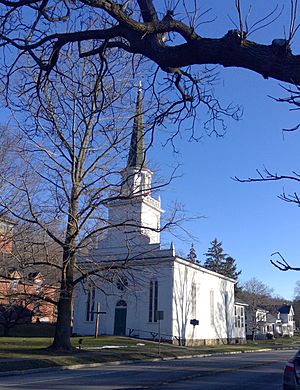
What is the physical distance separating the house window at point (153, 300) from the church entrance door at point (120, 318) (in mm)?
2749

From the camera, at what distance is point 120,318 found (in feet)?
155

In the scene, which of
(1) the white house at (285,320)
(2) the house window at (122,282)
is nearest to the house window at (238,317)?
(2) the house window at (122,282)

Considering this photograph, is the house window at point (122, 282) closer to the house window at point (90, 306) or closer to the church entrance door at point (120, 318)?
the church entrance door at point (120, 318)

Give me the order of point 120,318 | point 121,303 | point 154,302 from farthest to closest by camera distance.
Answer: point 121,303
point 120,318
point 154,302

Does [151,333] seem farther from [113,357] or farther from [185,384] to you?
[185,384]

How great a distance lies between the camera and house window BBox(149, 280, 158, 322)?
149 feet

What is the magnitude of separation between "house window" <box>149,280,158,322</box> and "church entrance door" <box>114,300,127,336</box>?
9.02ft

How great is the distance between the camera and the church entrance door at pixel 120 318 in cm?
4670

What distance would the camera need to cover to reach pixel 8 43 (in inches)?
266

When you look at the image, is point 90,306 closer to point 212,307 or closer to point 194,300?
point 194,300

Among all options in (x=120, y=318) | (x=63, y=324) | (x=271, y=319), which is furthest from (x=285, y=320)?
→ (x=63, y=324)

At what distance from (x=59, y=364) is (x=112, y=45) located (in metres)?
18.2

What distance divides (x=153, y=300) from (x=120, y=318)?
3.86 meters

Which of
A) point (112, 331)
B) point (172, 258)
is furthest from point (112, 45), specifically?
point (112, 331)
